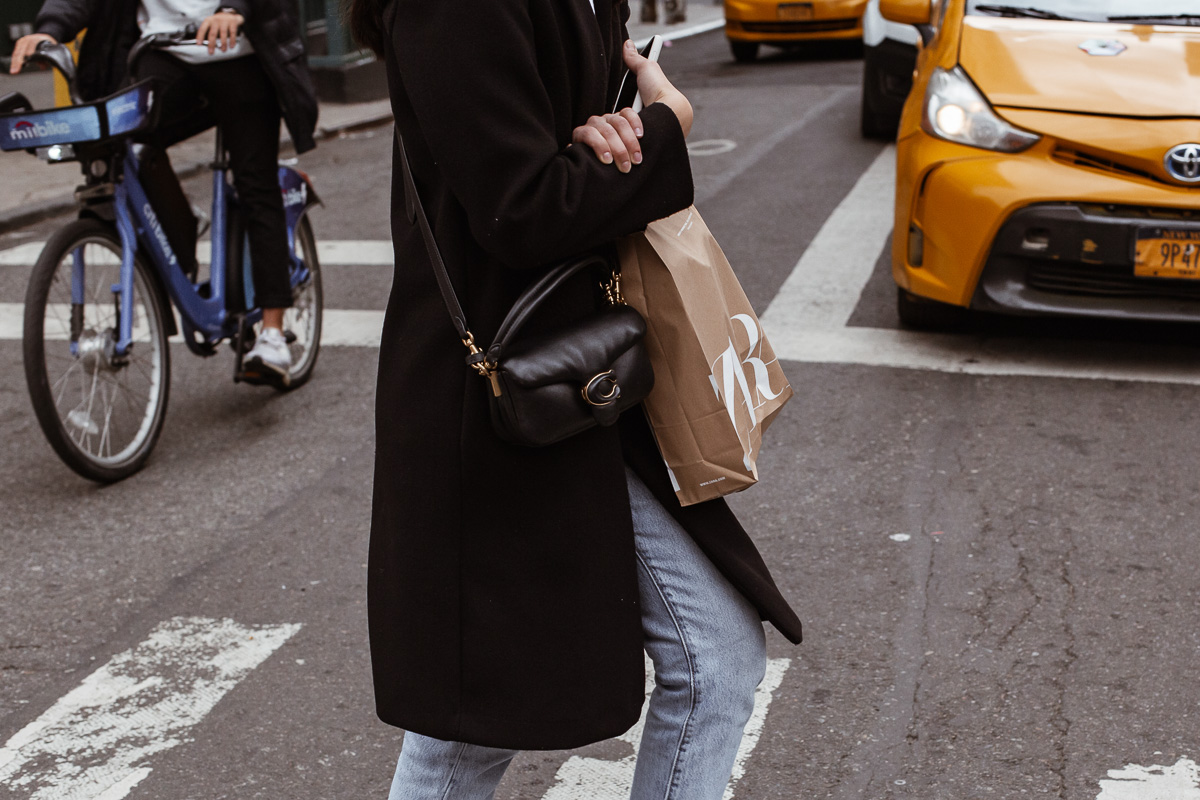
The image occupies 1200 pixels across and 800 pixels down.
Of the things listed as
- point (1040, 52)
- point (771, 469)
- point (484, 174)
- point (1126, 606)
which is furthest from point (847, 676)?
point (1040, 52)

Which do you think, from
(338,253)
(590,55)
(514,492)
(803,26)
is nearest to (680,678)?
(514,492)

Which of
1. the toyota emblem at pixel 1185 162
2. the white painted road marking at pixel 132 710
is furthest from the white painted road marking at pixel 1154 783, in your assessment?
the toyota emblem at pixel 1185 162

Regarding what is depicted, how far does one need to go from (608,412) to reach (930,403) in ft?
11.3

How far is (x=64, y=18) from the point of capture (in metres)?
4.53

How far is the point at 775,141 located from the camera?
35.0 feet

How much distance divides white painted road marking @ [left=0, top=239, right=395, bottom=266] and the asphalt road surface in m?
1.17

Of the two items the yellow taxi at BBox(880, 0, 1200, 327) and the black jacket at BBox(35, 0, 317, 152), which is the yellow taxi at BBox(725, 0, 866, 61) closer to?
the yellow taxi at BBox(880, 0, 1200, 327)

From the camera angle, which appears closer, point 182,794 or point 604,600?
point 604,600

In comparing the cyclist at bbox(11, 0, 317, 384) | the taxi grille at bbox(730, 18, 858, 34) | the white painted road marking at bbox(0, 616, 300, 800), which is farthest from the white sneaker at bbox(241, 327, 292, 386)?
the taxi grille at bbox(730, 18, 858, 34)

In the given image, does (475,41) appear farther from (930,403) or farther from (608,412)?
(930,403)

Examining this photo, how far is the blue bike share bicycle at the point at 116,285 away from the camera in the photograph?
14.0 feet

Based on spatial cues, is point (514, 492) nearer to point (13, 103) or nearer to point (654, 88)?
point (654, 88)

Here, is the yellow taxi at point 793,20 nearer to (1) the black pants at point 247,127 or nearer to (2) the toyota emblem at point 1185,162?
(2) the toyota emblem at point 1185,162

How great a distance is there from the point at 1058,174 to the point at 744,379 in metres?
3.48
